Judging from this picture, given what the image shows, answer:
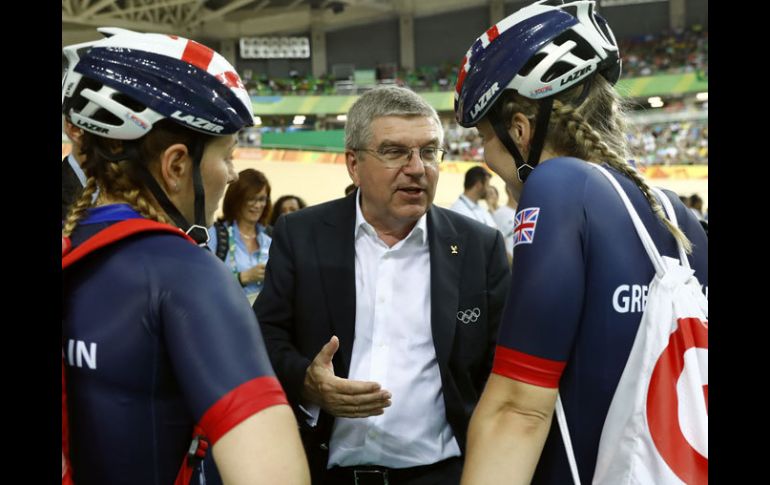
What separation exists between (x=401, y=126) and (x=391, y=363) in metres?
0.87

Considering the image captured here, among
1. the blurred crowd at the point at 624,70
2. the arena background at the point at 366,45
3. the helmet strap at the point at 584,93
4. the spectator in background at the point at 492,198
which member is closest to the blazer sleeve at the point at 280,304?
the helmet strap at the point at 584,93

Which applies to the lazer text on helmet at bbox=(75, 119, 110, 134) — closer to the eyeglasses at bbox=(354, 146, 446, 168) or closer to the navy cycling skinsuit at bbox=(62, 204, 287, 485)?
the navy cycling skinsuit at bbox=(62, 204, 287, 485)

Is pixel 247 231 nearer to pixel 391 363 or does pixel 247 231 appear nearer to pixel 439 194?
pixel 391 363

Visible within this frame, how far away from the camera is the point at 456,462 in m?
2.48

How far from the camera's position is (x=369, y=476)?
2.42 metres

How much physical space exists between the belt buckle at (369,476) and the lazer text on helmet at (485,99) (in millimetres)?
1227

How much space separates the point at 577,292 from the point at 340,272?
1131 millimetres

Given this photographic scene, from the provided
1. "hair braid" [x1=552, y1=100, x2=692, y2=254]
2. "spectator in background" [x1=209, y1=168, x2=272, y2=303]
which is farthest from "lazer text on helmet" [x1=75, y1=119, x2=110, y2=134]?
"spectator in background" [x1=209, y1=168, x2=272, y2=303]

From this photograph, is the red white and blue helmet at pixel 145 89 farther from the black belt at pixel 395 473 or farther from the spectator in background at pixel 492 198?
the spectator in background at pixel 492 198

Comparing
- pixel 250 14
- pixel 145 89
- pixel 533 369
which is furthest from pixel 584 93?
pixel 250 14

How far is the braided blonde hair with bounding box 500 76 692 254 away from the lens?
1.77m

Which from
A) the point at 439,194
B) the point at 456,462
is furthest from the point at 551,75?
the point at 439,194

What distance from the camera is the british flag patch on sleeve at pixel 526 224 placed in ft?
5.43

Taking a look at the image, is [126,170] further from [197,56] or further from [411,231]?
[411,231]
